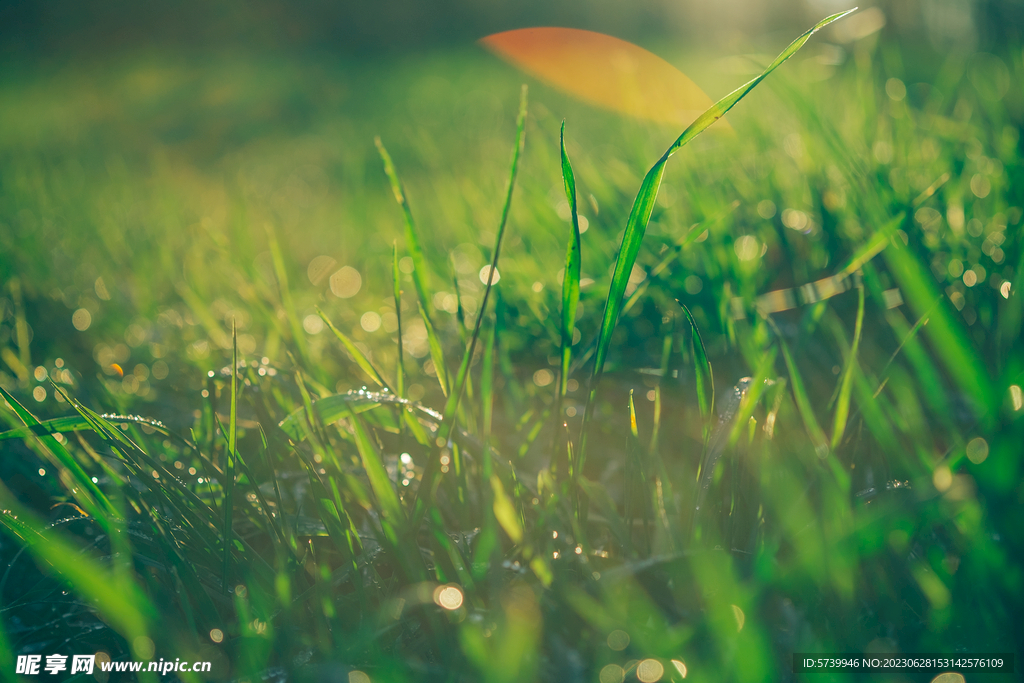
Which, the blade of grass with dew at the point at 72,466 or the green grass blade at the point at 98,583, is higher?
the blade of grass with dew at the point at 72,466

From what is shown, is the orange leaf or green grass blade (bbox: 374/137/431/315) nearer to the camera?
green grass blade (bbox: 374/137/431/315)

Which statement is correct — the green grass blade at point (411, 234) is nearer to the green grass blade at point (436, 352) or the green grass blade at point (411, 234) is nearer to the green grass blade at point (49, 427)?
the green grass blade at point (436, 352)

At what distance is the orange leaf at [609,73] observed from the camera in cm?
157

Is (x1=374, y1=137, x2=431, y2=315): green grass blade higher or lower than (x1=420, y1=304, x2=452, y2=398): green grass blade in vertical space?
higher

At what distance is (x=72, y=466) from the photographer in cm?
56

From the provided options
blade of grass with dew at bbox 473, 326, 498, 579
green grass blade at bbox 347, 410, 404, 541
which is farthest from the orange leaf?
green grass blade at bbox 347, 410, 404, 541

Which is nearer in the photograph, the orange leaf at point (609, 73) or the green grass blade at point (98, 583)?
the green grass blade at point (98, 583)

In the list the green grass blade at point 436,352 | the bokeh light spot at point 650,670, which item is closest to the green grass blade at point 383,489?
the green grass blade at point 436,352

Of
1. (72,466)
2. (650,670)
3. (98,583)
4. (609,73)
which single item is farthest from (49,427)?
(609,73)

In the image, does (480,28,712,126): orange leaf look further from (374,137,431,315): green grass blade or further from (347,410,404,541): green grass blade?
(347,410,404,541): green grass blade

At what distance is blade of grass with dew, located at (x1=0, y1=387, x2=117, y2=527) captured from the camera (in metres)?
0.56

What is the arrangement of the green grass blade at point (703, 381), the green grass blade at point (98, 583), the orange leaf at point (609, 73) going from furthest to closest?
the orange leaf at point (609, 73)
the green grass blade at point (703, 381)
the green grass blade at point (98, 583)

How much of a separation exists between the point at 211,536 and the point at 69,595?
19 centimetres

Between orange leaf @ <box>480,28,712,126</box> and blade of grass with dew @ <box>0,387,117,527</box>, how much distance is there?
1322mm
